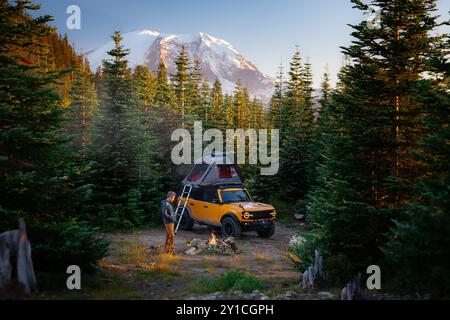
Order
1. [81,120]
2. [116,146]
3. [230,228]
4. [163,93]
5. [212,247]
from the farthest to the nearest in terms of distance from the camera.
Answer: [163,93], [81,120], [116,146], [230,228], [212,247]

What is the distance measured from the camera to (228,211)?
59.6 ft

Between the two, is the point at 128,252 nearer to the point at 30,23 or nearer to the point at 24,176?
the point at 24,176

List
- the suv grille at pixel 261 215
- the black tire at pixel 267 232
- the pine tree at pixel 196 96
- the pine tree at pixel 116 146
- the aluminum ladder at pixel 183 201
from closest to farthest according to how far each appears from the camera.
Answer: the suv grille at pixel 261 215 < the black tire at pixel 267 232 < the aluminum ladder at pixel 183 201 < the pine tree at pixel 116 146 < the pine tree at pixel 196 96

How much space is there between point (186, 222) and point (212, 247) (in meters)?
5.23

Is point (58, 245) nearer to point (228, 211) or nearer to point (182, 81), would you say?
point (228, 211)

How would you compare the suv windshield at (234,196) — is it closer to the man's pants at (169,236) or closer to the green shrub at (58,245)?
the man's pants at (169,236)

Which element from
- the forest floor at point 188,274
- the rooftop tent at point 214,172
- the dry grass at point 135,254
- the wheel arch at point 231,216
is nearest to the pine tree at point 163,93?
the rooftop tent at point 214,172

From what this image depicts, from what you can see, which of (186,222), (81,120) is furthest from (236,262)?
(81,120)

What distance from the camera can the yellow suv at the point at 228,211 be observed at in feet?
58.5

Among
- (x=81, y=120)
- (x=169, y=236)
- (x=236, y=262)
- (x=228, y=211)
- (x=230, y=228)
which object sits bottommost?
(x=236, y=262)

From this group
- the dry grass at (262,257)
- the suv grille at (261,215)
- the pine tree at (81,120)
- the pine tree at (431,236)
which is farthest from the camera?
the pine tree at (81,120)

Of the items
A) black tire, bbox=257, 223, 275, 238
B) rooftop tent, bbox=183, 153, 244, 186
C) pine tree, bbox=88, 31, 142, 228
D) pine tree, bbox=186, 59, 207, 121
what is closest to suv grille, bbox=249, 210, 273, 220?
black tire, bbox=257, 223, 275, 238

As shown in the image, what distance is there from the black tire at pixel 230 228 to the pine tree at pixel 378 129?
22.5ft

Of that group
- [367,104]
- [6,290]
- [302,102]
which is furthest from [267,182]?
[6,290]
